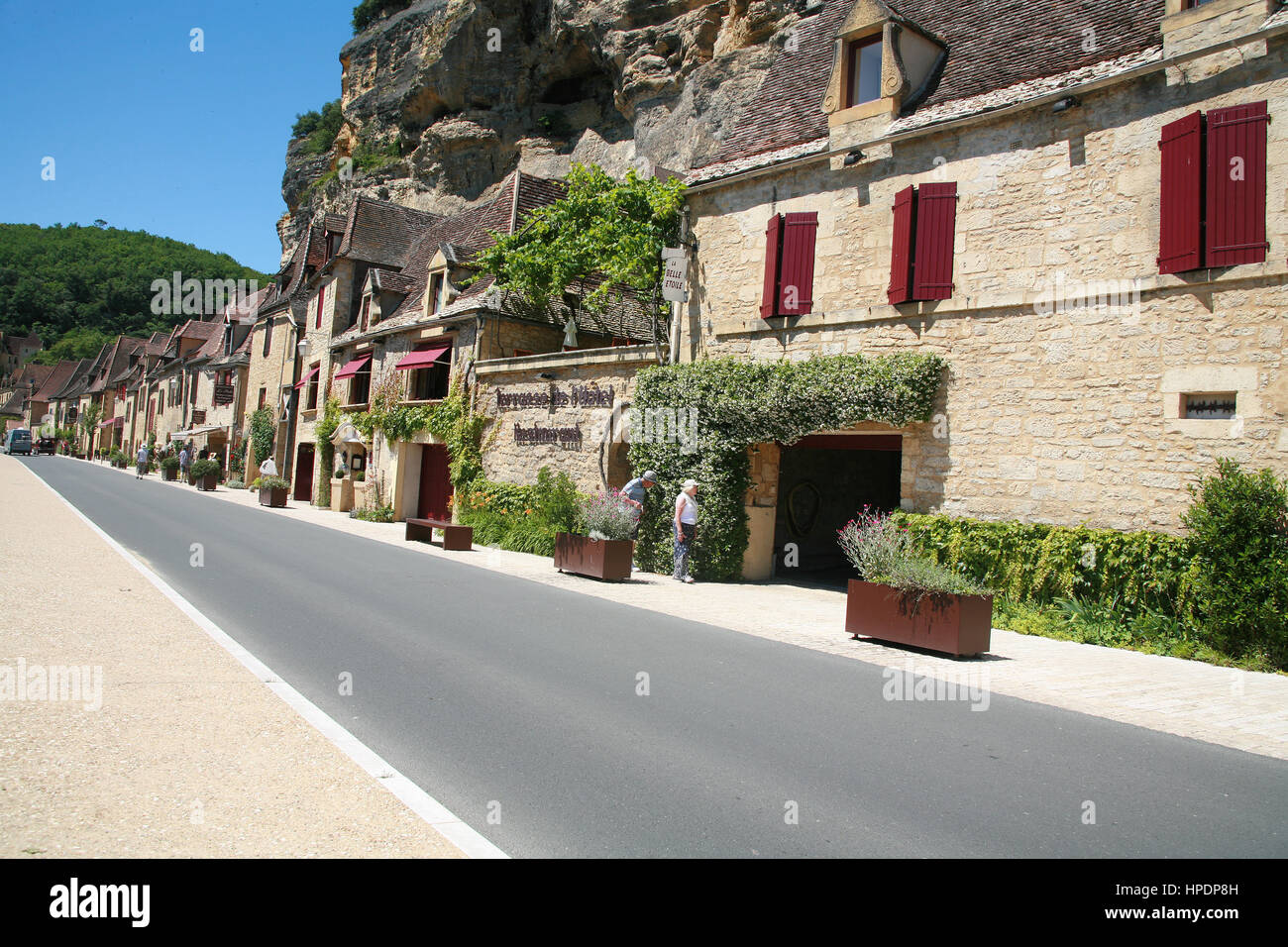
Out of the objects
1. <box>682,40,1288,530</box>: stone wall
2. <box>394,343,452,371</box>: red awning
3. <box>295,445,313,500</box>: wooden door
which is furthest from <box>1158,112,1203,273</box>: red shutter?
<box>295,445,313,500</box>: wooden door

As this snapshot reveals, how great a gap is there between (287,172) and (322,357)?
31.4 metres

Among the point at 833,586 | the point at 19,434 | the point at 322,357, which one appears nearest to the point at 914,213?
the point at 833,586

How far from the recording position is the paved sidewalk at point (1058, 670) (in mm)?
6090

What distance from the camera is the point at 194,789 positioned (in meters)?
3.78

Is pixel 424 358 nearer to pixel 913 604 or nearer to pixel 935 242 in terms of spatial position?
pixel 935 242

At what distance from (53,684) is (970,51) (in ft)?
46.3

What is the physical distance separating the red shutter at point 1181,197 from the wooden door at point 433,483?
56.8 feet

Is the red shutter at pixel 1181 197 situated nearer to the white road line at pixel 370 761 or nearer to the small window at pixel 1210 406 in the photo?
the small window at pixel 1210 406

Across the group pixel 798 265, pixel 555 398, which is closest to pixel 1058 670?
pixel 798 265

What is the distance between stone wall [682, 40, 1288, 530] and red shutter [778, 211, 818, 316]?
0.54 feet

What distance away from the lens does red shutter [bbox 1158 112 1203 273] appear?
9523 mm

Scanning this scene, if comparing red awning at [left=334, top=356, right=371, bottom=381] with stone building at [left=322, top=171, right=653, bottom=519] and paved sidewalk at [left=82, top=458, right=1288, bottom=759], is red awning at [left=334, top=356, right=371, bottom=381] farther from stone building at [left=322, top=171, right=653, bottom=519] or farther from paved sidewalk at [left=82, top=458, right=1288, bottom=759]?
paved sidewalk at [left=82, top=458, right=1288, bottom=759]
